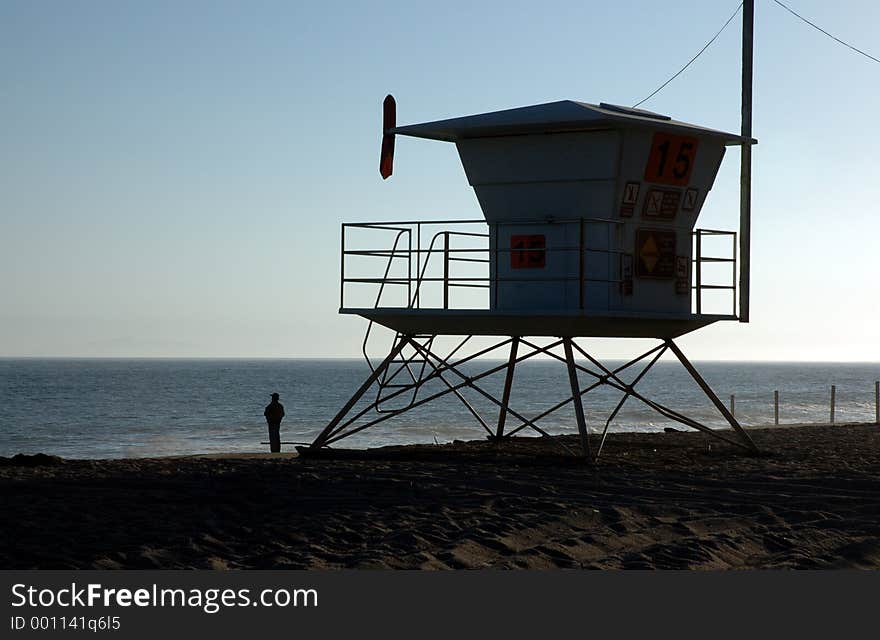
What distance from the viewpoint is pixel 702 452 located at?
21.3 metres

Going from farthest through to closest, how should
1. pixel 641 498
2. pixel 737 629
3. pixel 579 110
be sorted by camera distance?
1. pixel 579 110
2. pixel 641 498
3. pixel 737 629

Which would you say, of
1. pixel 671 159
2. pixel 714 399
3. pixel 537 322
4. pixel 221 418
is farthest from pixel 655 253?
pixel 221 418

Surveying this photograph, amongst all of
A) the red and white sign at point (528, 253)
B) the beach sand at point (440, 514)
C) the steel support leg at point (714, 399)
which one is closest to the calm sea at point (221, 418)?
the steel support leg at point (714, 399)

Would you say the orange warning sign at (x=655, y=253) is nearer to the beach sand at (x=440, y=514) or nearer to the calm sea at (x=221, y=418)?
the beach sand at (x=440, y=514)

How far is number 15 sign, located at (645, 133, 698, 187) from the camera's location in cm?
1841

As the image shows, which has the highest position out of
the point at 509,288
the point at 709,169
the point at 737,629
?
the point at 709,169

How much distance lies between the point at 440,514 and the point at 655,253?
7.23 metres

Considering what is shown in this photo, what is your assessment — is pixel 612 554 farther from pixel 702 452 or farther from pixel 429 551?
pixel 702 452

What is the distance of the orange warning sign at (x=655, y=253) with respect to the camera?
61.0 feet

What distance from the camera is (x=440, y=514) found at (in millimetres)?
13086

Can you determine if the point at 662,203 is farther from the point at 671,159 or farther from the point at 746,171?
the point at 746,171

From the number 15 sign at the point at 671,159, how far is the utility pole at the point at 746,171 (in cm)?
136

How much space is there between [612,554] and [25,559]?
527 centimetres

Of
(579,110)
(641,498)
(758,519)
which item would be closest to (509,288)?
(579,110)
